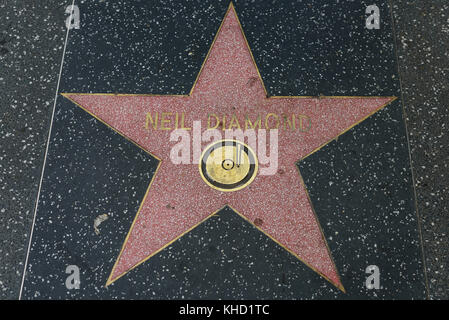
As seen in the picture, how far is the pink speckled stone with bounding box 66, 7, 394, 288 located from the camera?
166 centimetres

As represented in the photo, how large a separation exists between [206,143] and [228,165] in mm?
162

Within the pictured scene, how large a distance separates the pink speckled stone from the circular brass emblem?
0.04 meters

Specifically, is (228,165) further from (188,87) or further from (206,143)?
(188,87)

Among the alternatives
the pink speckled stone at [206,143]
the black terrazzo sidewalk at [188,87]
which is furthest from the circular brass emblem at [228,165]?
the black terrazzo sidewalk at [188,87]

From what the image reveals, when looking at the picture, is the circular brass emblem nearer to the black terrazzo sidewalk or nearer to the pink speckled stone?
the pink speckled stone

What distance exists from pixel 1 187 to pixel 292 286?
5.11ft

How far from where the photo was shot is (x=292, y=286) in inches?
64.3

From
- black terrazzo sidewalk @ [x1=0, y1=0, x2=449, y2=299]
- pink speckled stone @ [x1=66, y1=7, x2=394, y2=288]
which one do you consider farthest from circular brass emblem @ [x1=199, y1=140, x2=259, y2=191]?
black terrazzo sidewalk @ [x1=0, y1=0, x2=449, y2=299]

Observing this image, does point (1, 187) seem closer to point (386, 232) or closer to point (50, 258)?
point (50, 258)

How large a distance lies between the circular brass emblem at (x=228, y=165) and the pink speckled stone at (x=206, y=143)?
4 centimetres

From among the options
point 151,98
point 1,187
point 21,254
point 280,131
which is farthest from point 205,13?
point 21,254

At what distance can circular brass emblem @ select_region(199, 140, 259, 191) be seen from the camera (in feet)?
5.64

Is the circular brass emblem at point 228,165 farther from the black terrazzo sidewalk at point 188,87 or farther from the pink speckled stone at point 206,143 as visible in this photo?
the black terrazzo sidewalk at point 188,87

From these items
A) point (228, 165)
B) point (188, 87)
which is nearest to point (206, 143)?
point (228, 165)
